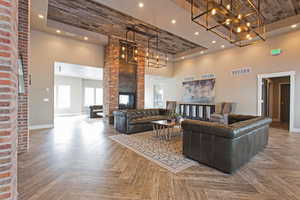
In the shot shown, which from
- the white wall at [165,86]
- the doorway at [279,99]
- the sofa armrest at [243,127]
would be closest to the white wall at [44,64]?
the white wall at [165,86]

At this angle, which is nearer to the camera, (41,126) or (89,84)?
(41,126)

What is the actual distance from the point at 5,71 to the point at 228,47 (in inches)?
323

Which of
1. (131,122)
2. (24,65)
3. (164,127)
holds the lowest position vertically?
(164,127)

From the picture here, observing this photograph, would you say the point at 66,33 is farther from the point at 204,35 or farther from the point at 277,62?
the point at 277,62

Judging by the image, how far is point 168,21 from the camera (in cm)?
467

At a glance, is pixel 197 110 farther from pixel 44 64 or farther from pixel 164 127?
pixel 44 64

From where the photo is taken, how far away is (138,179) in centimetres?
220

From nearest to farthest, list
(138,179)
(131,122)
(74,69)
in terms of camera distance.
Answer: (138,179) → (131,122) → (74,69)

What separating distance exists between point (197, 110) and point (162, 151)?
5372mm

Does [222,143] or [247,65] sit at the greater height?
[247,65]

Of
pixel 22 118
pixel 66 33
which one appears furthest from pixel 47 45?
pixel 22 118

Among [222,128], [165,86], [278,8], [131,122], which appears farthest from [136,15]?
[165,86]

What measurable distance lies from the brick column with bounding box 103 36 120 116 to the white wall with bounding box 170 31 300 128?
4676 millimetres

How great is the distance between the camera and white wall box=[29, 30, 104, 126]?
547 cm
